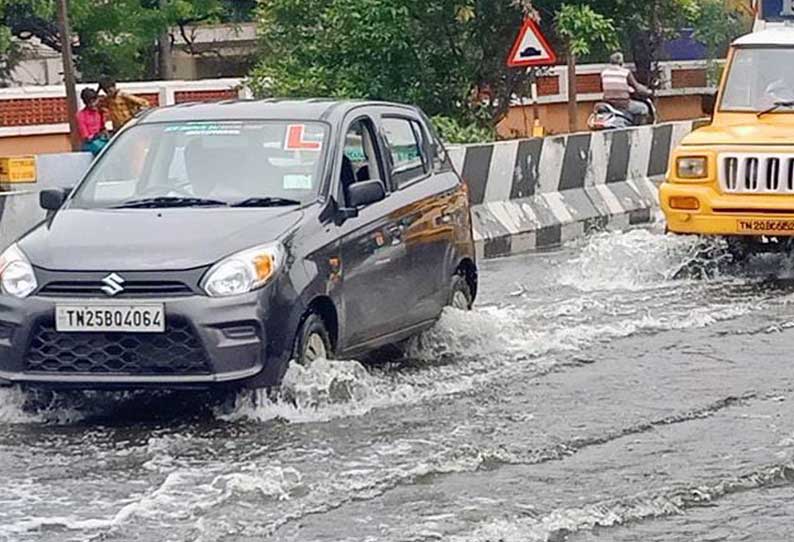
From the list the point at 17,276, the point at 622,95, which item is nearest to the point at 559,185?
the point at 622,95

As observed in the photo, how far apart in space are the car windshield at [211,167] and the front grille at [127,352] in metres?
1.03

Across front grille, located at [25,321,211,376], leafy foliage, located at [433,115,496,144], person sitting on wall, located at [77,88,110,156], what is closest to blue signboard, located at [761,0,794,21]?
leafy foliage, located at [433,115,496,144]

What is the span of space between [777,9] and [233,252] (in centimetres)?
937

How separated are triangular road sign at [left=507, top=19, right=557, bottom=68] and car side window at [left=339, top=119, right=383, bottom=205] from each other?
36.3 ft

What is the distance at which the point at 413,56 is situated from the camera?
73.4 feet

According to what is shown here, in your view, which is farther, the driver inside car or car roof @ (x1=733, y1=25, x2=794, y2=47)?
car roof @ (x1=733, y1=25, x2=794, y2=47)

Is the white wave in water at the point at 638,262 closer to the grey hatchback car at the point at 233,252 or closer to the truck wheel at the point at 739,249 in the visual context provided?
the truck wheel at the point at 739,249

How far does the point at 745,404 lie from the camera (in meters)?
9.15

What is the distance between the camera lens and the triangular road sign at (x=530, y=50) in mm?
21000

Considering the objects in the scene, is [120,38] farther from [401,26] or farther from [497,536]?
[497,536]

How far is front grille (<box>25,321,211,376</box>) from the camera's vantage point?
839cm

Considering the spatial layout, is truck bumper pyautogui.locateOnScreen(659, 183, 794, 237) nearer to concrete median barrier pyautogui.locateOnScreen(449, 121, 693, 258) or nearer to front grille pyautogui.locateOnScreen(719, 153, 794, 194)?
front grille pyautogui.locateOnScreen(719, 153, 794, 194)

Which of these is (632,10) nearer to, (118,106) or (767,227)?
(118,106)

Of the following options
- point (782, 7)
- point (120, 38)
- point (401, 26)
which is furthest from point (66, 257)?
point (120, 38)
